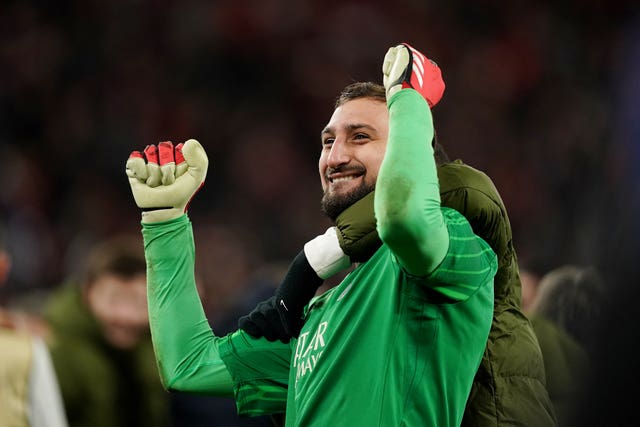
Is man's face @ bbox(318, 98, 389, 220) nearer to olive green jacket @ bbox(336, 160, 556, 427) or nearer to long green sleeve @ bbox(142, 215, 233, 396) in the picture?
olive green jacket @ bbox(336, 160, 556, 427)

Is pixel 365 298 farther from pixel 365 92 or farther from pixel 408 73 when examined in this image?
pixel 365 92

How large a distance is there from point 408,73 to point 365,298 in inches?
20.6

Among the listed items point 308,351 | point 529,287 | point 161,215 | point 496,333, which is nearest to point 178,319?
point 161,215

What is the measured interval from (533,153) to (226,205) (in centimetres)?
239

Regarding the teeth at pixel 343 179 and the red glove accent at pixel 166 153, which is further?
the red glove accent at pixel 166 153

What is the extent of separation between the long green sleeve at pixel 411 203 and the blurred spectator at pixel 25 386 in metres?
2.12

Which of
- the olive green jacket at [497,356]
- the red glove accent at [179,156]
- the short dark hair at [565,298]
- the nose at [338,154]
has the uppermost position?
the red glove accent at [179,156]

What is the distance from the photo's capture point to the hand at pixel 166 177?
266 centimetres

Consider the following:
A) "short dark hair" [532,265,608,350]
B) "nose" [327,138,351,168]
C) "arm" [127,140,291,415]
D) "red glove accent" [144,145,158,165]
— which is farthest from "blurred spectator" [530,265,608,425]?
"red glove accent" [144,145,158,165]

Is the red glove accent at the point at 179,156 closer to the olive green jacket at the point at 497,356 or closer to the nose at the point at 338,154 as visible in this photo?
the nose at the point at 338,154

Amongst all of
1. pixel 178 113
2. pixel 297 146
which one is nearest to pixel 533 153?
pixel 297 146

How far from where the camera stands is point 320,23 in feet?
26.6

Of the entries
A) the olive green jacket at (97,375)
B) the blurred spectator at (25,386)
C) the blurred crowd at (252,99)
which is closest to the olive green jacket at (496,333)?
the blurred spectator at (25,386)

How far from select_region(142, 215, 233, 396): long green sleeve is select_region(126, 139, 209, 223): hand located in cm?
4
